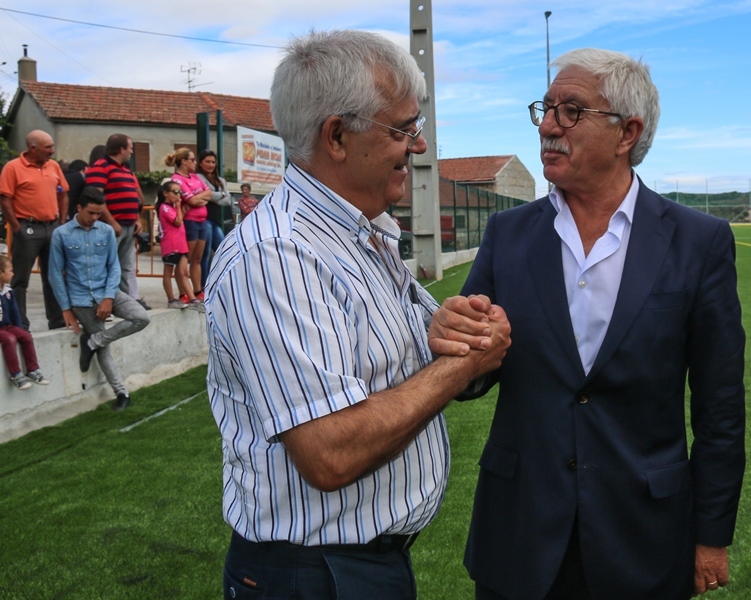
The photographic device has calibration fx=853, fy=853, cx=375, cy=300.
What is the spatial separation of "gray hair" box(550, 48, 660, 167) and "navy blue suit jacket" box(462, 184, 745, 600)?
0.25m

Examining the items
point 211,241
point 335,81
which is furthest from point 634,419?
point 211,241

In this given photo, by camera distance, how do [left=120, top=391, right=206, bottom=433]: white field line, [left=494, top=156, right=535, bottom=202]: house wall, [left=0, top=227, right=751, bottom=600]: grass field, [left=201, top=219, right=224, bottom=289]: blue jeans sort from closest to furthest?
[left=0, top=227, right=751, bottom=600]: grass field
[left=120, top=391, right=206, bottom=433]: white field line
[left=201, top=219, right=224, bottom=289]: blue jeans
[left=494, top=156, right=535, bottom=202]: house wall

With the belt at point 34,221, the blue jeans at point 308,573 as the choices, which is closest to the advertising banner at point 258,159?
the belt at point 34,221

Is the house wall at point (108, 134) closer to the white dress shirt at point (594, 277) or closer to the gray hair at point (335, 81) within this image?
the white dress shirt at point (594, 277)

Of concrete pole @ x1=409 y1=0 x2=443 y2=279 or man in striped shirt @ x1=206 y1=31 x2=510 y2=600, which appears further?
concrete pole @ x1=409 y1=0 x2=443 y2=279

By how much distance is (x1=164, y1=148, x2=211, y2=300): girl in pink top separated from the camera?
10109 millimetres

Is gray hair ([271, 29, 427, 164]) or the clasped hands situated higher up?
gray hair ([271, 29, 427, 164])

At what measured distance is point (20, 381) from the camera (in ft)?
22.6

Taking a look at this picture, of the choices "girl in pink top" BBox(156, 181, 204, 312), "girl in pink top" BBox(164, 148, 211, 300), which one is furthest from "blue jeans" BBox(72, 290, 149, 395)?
"girl in pink top" BBox(164, 148, 211, 300)

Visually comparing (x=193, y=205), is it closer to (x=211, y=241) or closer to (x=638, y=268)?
(x=211, y=241)

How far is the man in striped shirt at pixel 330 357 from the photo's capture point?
1667 millimetres

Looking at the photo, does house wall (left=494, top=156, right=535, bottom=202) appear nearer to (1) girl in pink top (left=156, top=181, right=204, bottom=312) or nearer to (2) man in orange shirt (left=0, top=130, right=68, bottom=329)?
(1) girl in pink top (left=156, top=181, right=204, bottom=312)

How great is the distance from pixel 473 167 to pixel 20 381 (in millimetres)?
77538

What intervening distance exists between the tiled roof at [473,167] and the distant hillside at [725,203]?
1710cm
